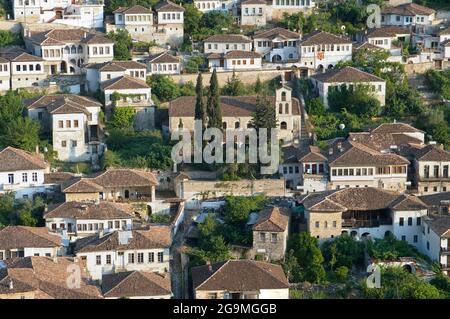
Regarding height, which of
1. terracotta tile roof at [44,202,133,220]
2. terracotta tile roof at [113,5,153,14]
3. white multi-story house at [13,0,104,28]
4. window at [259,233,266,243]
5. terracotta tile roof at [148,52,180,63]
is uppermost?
terracotta tile roof at [113,5,153,14]

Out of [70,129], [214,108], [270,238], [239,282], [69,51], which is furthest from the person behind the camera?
[69,51]

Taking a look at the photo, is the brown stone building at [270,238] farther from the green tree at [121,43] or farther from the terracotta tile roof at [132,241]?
the green tree at [121,43]

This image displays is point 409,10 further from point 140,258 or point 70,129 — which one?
point 140,258

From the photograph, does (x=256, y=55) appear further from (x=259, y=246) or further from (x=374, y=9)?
(x=259, y=246)

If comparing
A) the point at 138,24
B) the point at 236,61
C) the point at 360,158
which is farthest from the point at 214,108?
the point at 138,24

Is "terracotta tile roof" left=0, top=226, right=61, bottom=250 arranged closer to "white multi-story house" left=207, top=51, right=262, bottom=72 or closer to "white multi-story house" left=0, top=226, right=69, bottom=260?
"white multi-story house" left=0, top=226, right=69, bottom=260

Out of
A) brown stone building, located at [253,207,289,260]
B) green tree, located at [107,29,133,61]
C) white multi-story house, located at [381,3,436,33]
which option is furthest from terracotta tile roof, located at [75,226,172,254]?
white multi-story house, located at [381,3,436,33]
